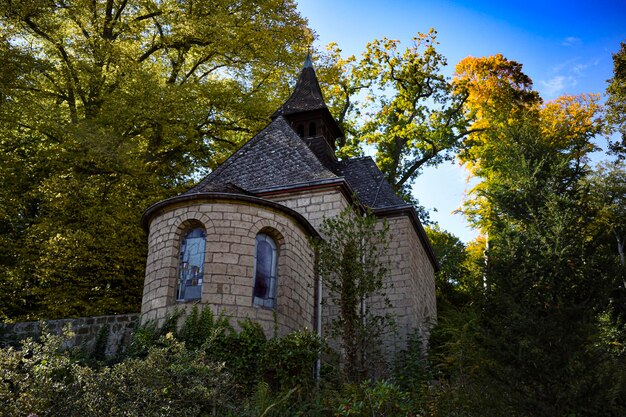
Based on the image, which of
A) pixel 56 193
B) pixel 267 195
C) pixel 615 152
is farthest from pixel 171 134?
pixel 615 152

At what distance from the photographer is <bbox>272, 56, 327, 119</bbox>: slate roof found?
66.6 feet

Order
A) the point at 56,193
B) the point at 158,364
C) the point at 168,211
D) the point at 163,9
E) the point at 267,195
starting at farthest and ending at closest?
the point at 163,9 → the point at 56,193 → the point at 267,195 → the point at 168,211 → the point at 158,364

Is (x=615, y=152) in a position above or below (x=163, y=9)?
below

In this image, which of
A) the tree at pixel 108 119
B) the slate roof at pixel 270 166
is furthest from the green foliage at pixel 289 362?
the tree at pixel 108 119

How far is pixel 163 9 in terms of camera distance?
21109mm

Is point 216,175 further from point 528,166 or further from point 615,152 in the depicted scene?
point 615,152

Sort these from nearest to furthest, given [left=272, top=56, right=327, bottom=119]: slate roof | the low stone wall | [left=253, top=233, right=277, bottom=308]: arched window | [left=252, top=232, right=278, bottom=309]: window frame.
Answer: the low stone wall → [left=252, top=232, right=278, bottom=309]: window frame → [left=253, top=233, right=277, bottom=308]: arched window → [left=272, top=56, right=327, bottom=119]: slate roof

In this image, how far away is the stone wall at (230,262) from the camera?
1127cm

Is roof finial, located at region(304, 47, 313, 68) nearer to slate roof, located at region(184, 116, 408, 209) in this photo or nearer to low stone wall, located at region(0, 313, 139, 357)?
slate roof, located at region(184, 116, 408, 209)

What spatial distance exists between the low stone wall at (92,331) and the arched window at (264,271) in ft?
8.13

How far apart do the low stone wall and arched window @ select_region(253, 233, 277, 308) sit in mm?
2478

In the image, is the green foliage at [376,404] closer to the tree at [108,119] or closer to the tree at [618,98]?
the tree at [108,119]

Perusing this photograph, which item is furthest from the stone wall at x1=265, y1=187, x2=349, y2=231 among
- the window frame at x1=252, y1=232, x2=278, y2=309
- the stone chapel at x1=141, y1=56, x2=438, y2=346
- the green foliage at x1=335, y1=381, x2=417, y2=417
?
the green foliage at x1=335, y1=381, x2=417, y2=417

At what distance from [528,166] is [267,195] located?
21.1 ft
